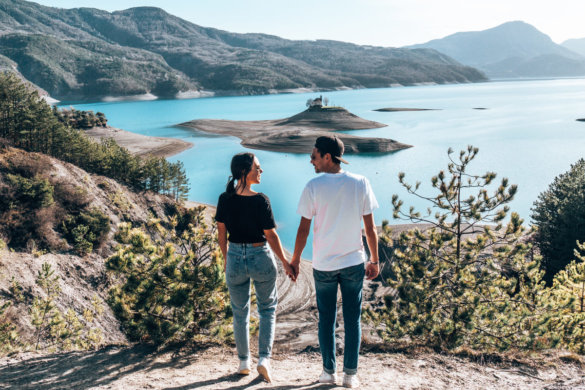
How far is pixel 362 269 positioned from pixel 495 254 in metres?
3.59

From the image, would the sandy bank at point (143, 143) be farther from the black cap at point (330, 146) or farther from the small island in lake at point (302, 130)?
the black cap at point (330, 146)

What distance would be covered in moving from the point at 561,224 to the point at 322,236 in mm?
20837

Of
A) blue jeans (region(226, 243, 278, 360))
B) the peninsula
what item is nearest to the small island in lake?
the peninsula

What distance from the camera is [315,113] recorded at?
9088 cm

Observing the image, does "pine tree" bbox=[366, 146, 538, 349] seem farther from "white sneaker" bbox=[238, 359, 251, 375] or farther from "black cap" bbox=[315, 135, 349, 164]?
"white sneaker" bbox=[238, 359, 251, 375]

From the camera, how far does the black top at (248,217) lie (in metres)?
4.40

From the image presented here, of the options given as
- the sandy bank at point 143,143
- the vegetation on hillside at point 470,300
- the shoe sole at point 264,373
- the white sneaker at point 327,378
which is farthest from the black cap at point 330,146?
the sandy bank at point 143,143

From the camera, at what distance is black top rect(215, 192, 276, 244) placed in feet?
14.4

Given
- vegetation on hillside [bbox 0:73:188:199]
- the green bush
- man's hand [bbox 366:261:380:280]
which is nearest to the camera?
man's hand [bbox 366:261:380:280]

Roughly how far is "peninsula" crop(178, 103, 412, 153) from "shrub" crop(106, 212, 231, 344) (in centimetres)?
5918

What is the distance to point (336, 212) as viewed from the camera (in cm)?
423

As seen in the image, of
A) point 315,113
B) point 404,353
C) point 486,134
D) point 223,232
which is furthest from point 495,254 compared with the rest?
point 315,113

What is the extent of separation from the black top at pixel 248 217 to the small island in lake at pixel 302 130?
200ft

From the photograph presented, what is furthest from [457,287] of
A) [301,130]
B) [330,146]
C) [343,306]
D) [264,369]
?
[301,130]
